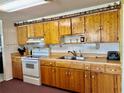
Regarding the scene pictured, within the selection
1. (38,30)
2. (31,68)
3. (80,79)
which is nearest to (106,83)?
(80,79)

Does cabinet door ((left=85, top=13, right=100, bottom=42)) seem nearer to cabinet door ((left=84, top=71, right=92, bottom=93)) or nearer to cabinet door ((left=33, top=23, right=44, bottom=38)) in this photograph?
cabinet door ((left=84, top=71, right=92, bottom=93))

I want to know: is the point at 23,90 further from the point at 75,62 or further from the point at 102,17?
the point at 102,17

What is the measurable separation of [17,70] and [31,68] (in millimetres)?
861

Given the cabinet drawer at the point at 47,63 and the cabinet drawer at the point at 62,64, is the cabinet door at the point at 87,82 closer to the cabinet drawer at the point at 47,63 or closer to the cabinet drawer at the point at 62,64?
the cabinet drawer at the point at 62,64

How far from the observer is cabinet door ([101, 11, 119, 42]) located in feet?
10.8

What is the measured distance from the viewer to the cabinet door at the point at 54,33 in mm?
4277

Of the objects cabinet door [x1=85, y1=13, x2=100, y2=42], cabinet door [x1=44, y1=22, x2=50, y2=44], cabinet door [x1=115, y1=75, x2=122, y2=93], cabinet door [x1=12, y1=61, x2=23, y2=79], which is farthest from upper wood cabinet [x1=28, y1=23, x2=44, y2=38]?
cabinet door [x1=115, y1=75, x2=122, y2=93]

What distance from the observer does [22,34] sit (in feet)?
17.0

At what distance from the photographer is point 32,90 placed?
3828 millimetres

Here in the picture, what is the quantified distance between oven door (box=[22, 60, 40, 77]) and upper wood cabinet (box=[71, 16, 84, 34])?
1.53 metres

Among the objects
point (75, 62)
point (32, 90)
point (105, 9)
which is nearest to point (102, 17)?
point (105, 9)

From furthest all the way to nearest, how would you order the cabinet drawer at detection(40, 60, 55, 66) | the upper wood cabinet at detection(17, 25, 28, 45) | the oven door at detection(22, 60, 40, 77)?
the upper wood cabinet at detection(17, 25, 28, 45) < the oven door at detection(22, 60, 40, 77) < the cabinet drawer at detection(40, 60, 55, 66)

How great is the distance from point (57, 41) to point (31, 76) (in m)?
1.44

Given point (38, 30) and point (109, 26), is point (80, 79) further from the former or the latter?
point (38, 30)
